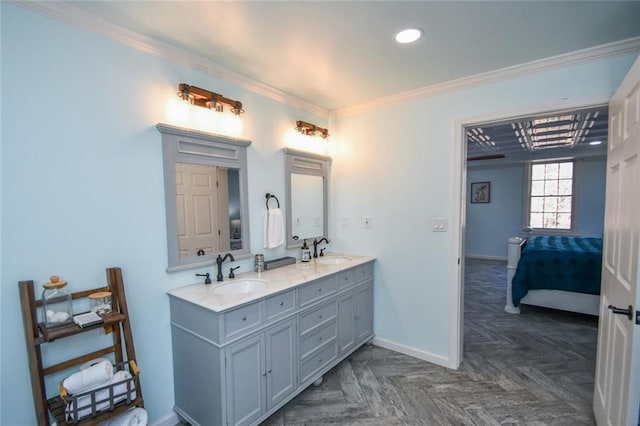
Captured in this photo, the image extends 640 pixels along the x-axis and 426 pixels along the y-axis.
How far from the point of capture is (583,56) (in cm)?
202

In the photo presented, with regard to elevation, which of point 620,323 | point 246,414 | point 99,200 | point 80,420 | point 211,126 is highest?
point 211,126

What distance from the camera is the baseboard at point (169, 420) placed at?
6.25 feet

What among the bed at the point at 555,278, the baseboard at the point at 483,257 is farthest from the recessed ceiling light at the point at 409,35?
the baseboard at the point at 483,257

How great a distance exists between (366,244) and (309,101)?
4.99ft

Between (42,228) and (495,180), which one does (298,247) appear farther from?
(495,180)

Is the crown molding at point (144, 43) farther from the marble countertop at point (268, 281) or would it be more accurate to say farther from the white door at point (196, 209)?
the marble countertop at point (268, 281)

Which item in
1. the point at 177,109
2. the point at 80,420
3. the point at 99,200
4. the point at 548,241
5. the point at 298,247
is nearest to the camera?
the point at 80,420

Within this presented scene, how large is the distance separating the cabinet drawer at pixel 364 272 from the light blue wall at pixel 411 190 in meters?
0.11

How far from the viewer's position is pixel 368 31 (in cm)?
174

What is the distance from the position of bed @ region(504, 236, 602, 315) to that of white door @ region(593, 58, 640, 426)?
2.03m

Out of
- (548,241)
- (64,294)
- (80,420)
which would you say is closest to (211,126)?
A: (64,294)

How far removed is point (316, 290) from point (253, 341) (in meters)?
0.64

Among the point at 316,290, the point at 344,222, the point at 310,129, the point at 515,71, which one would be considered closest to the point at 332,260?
the point at 344,222

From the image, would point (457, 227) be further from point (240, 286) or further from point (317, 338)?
point (240, 286)
